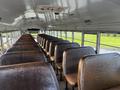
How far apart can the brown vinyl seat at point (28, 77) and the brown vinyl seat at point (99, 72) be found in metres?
0.51

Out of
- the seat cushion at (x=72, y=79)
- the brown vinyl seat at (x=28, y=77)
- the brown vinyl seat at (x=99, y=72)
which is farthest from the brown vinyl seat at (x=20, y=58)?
the brown vinyl seat at (x=28, y=77)

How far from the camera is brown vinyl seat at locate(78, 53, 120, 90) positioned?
1.96 meters

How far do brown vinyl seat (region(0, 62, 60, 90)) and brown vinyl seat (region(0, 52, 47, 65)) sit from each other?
2.32 ft

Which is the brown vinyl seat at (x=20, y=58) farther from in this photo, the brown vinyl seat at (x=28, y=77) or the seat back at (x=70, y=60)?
the brown vinyl seat at (x=28, y=77)

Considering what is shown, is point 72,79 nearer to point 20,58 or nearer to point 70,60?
point 70,60

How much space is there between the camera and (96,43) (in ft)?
13.2

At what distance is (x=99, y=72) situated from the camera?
2021mm

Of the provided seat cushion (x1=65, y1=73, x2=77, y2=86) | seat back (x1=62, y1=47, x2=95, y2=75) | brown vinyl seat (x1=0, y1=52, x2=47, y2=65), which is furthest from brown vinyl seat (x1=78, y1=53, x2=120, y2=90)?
seat back (x1=62, y1=47, x2=95, y2=75)

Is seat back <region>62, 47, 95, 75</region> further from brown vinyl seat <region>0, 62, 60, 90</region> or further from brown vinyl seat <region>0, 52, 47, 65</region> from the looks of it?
brown vinyl seat <region>0, 62, 60, 90</region>

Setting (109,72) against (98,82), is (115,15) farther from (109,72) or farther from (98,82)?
(98,82)

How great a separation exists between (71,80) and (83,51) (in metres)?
0.64

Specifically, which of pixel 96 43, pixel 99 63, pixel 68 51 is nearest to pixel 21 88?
pixel 99 63

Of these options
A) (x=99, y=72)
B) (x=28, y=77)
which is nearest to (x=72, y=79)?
(x=99, y=72)

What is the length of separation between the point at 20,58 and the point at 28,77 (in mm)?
820
